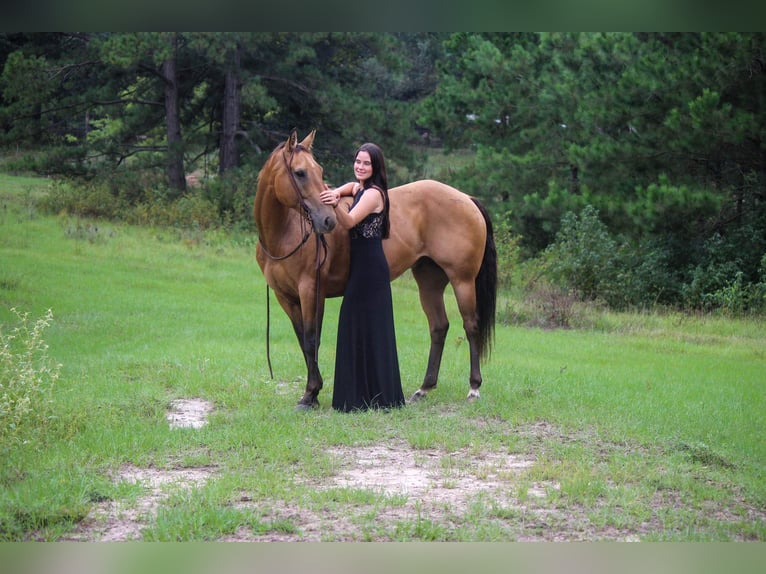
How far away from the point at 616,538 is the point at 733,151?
8.67 metres

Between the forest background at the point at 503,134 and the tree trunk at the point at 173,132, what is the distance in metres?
0.04

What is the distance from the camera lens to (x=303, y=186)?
523 centimetres

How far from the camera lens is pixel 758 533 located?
3.80 meters

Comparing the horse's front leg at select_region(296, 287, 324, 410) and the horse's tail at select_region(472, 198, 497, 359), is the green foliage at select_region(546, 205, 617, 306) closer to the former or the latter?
the horse's tail at select_region(472, 198, 497, 359)

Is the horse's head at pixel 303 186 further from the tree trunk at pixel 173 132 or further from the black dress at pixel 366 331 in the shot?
the tree trunk at pixel 173 132

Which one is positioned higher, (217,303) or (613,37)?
(613,37)

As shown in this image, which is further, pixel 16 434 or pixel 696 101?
pixel 696 101

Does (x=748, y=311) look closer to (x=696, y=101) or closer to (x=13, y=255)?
(x=696, y=101)

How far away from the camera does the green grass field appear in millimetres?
3848

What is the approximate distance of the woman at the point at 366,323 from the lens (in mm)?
5711

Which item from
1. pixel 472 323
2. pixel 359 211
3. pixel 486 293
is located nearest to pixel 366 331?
pixel 359 211

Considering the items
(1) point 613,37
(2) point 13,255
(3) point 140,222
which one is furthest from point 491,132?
(2) point 13,255

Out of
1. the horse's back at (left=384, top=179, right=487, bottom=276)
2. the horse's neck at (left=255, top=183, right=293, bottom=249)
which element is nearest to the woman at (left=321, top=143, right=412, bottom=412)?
the horse's neck at (left=255, top=183, right=293, bottom=249)

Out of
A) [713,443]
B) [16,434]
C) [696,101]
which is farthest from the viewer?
[696,101]
